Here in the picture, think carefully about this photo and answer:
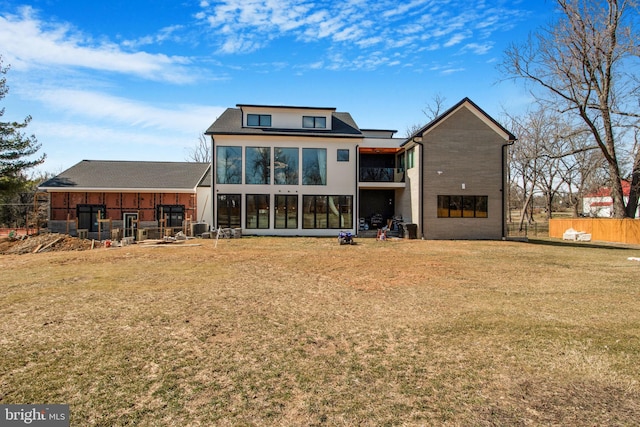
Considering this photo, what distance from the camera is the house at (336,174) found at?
22422mm

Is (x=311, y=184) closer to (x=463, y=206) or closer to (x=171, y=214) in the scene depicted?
(x=463, y=206)

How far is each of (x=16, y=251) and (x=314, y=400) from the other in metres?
21.7

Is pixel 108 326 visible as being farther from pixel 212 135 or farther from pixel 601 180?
pixel 601 180

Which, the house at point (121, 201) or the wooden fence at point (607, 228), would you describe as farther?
the house at point (121, 201)

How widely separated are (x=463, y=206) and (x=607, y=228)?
12.1 m

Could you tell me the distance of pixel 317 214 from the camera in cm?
2380

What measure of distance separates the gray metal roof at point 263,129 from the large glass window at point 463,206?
23.1 ft

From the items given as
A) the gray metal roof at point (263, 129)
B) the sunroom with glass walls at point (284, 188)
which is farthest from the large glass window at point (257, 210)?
the gray metal roof at point (263, 129)

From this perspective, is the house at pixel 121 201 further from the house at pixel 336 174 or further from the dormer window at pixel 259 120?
the dormer window at pixel 259 120

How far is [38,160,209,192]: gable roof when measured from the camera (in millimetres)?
25562

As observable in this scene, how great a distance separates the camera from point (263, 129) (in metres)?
23.9

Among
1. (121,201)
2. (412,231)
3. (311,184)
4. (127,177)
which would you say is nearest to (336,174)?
(311,184)

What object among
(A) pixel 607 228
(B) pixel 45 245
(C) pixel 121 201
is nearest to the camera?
(B) pixel 45 245

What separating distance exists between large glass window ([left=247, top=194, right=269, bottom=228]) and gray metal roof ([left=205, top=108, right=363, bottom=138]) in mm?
4179
